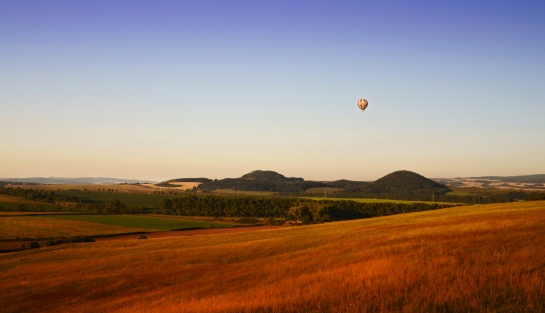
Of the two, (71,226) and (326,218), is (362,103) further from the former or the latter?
(71,226)

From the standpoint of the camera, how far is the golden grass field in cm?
1189

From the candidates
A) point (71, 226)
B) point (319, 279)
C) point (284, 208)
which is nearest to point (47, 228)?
point (71, 226)

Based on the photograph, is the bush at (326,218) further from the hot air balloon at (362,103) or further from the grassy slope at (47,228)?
the grassy slope at (47,228)

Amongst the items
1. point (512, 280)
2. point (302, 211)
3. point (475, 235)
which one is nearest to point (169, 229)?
point (302, 211)

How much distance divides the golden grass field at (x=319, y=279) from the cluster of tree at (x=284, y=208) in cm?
8000

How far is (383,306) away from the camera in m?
11.3

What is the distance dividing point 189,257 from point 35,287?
10659 mm

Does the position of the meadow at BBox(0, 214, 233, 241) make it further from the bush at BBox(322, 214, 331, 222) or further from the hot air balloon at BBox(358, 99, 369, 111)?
the hot air balloon at BBox(358, 99, 369, 111)

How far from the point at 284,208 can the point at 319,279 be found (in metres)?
123

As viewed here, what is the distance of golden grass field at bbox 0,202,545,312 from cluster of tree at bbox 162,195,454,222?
8000 centimetres

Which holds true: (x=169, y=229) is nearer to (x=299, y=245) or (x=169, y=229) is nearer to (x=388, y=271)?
(x=299, y=245)

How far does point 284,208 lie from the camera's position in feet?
455

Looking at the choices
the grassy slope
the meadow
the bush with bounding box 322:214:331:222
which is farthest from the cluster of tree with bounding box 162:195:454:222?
the grassy slope

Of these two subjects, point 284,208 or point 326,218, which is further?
point 284,208
